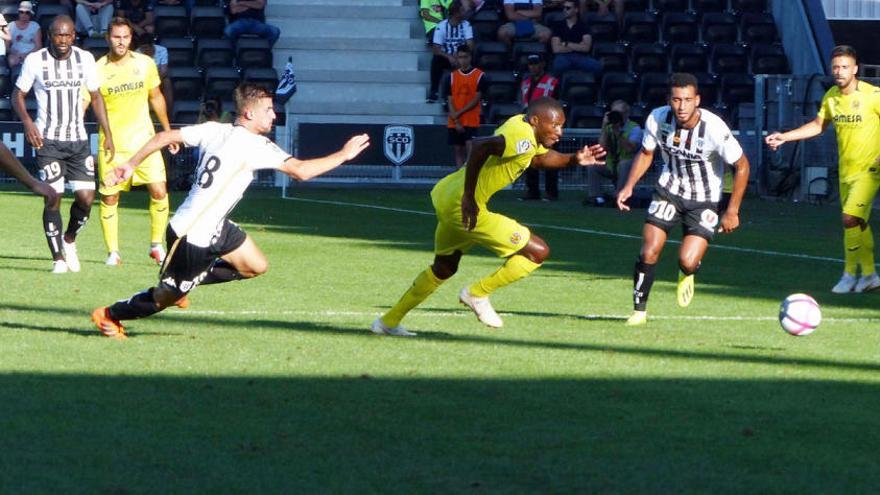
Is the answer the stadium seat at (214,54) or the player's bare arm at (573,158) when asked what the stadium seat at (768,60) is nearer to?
the stadium seat at (214,54)

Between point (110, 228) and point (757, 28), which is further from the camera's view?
point (757, 28)

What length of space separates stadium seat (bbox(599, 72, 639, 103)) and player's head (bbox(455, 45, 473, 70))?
381cm

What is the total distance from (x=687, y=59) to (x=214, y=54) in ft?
29.2

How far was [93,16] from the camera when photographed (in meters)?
31.1

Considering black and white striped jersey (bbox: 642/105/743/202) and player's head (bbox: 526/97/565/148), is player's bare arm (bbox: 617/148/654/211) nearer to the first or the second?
black and white striped jersey (bbox: 642/105/743/202)

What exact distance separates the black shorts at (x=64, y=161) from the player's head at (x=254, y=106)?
17.8 feet

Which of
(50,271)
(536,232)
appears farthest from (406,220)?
(50,271)

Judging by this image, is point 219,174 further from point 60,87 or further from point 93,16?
point 93,16

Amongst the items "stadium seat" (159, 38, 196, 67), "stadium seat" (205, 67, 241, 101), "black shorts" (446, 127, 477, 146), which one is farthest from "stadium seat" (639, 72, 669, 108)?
"stadium seat" (159, 38, 196, 67)

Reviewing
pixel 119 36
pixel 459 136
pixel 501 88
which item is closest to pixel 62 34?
pixel 119 36

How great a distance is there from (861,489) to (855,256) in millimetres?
8269

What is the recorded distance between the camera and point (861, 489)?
6273mm

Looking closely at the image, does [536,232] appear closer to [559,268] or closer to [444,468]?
[559,268]

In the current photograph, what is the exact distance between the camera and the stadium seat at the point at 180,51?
31094 mm
